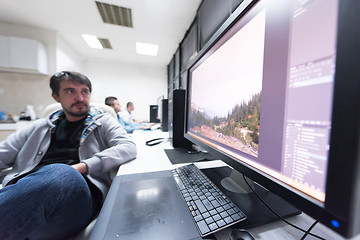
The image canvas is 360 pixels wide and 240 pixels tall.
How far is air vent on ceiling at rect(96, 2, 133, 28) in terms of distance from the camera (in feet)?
6.70

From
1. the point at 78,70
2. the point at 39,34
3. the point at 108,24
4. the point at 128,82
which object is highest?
the point at 108,24

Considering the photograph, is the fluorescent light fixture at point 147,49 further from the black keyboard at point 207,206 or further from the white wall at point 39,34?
the black keyboard at point 207,206

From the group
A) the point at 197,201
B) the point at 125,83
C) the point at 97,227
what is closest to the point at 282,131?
the point at 197,201

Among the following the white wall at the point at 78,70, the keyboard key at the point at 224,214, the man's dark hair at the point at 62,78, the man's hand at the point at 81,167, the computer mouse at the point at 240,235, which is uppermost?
the white wall at the point at 78,70

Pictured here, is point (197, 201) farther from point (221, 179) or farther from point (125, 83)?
point (125, 83)

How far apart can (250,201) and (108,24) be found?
10.5 feet

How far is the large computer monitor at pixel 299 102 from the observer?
16cm

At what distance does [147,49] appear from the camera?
133 inches

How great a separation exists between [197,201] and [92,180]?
0.55 meters

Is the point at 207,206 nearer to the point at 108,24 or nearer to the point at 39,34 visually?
the point at 108,24

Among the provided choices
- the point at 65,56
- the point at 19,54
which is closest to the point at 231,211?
the point at 19,54

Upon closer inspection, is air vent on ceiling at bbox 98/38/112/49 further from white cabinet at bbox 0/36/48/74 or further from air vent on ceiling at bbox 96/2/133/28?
white cabinet at bbox 0/36/48/74

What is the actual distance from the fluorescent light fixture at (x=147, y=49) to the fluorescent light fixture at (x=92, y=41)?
0.87 metres

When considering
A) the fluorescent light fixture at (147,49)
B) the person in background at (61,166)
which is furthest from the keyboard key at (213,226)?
the fluorescent light fixture at (147,49)
